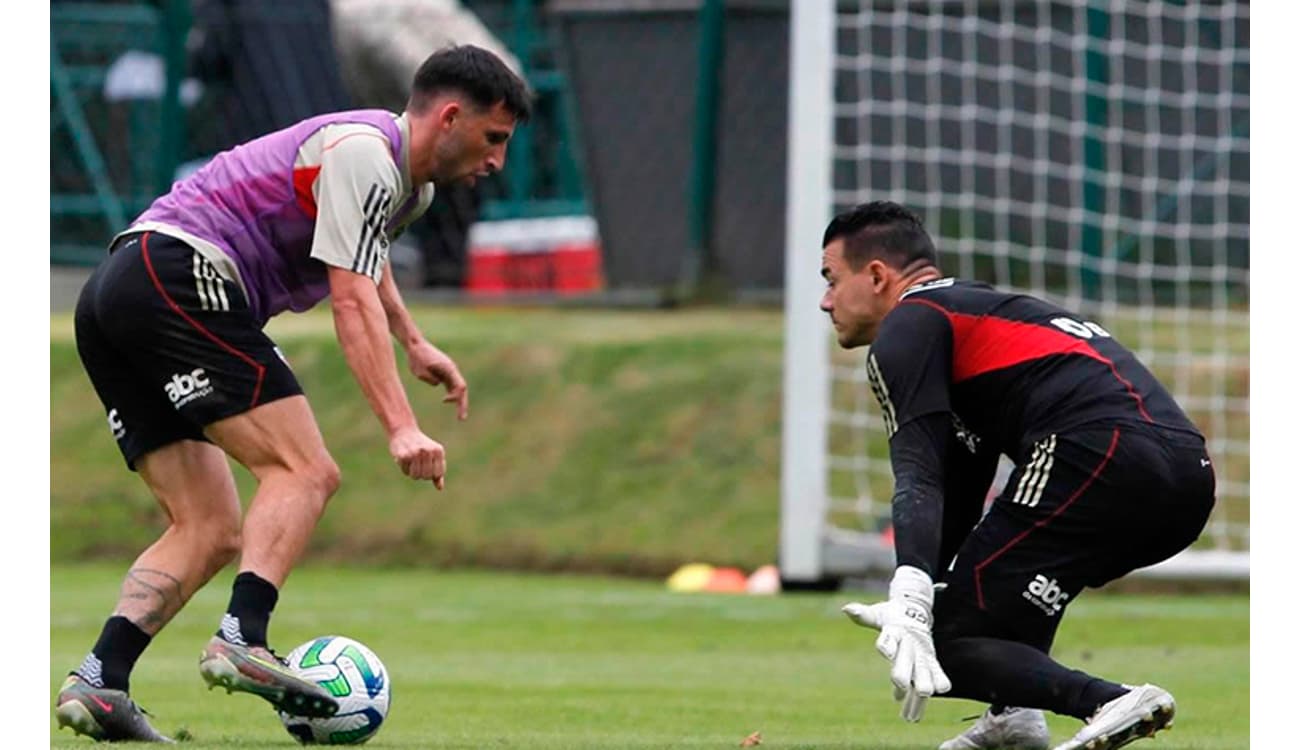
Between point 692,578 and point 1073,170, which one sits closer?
point 692,578

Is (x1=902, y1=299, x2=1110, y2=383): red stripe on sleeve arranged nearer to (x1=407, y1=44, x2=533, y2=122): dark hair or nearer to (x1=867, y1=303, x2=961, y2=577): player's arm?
(x1=867, y1=303, x2=961, y2=577): player's arm

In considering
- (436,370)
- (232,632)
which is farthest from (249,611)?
(436,370)

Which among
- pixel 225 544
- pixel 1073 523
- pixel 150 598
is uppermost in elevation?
pixel 1073 523

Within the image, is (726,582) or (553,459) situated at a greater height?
(553,459)

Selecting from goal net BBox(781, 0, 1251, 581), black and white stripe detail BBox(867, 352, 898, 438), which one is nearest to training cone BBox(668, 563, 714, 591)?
goal net BBox(781, 0, 1251, 581)

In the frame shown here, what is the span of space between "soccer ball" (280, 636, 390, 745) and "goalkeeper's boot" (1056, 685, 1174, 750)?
200cm

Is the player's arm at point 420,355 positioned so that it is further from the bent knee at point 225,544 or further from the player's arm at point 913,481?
the player's arm at point 913,481

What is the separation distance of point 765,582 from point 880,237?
739 centimetres

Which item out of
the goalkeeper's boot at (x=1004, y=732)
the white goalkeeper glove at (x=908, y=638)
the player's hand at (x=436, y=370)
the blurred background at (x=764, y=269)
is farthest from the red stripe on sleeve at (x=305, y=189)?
the blurred background at (x=764, y=269)

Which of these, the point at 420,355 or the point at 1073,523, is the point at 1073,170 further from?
the point at 1073,523

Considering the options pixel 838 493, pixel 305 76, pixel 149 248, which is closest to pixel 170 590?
pixel 149 248

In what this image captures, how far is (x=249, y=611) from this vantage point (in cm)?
665

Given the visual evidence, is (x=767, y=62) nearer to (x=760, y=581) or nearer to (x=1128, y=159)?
(x=1128, y=159)

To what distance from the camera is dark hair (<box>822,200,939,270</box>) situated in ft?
22.2
